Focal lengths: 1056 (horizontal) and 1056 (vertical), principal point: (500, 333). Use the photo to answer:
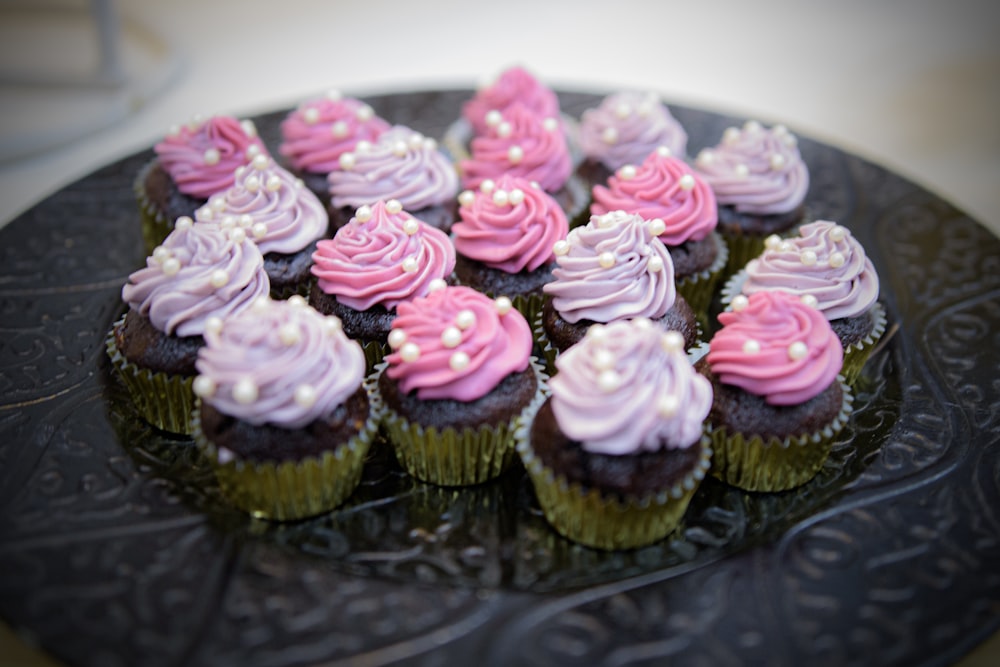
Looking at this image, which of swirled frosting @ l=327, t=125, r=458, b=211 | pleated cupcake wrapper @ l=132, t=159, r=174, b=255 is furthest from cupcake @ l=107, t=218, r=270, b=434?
pleated cupcake wrapper @ l=132, t=159, r=174, b=255

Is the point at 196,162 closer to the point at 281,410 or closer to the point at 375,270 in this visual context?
the point at 375,270

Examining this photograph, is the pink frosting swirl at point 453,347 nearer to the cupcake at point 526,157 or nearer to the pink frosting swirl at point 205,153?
the cupcake at point 526,157

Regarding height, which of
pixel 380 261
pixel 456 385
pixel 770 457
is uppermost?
pixel 380 261

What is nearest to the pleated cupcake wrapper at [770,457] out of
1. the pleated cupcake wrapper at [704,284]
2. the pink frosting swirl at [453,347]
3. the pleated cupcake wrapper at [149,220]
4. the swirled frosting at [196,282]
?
the pink frosting swirl at [453,347]

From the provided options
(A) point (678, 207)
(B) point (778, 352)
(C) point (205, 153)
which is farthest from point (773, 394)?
(C) point (205, 153)

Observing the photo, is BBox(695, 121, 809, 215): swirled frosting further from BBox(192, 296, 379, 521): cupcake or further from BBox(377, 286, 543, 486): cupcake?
BBox(192, 296, 379, 521): cupcake

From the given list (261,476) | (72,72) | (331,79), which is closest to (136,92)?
(72,72)
